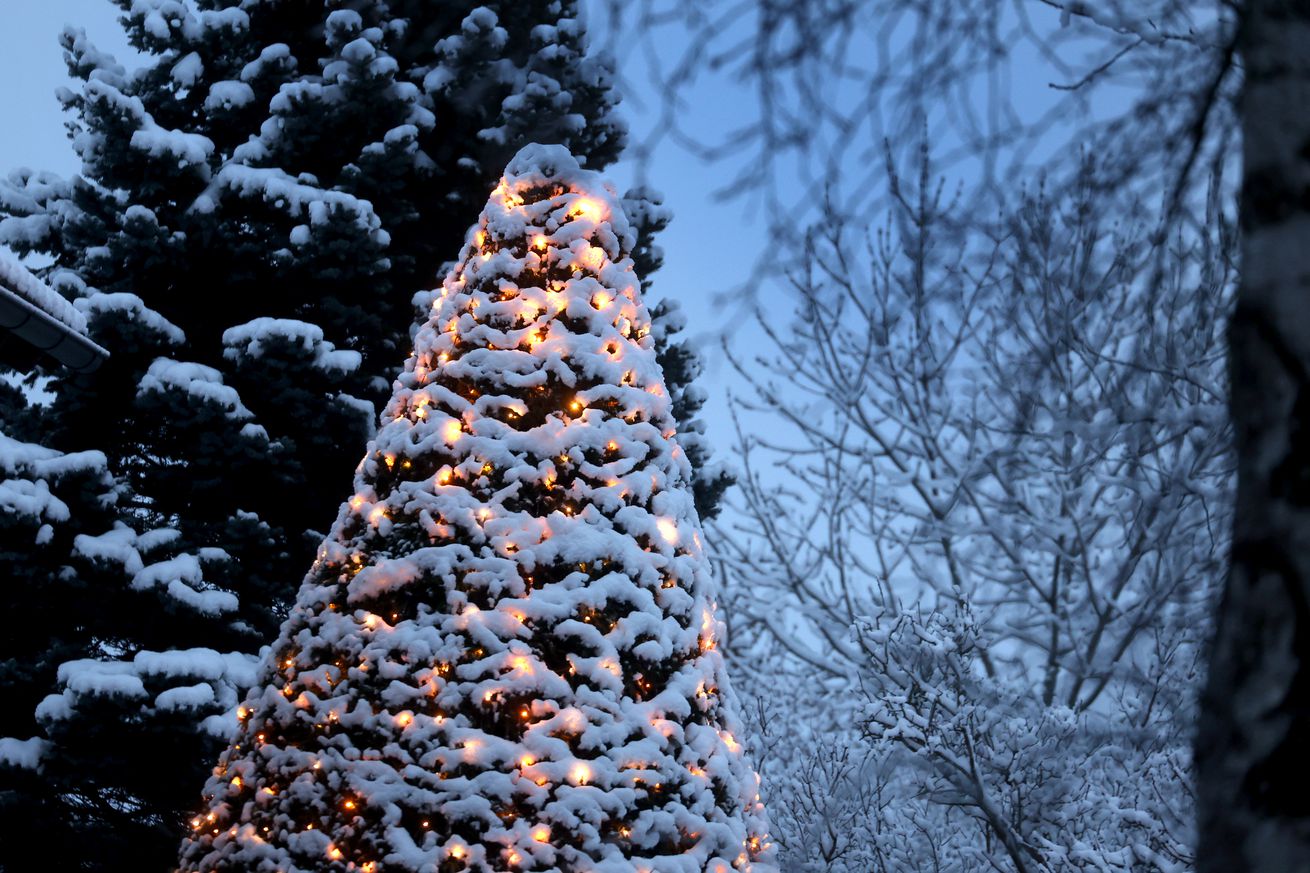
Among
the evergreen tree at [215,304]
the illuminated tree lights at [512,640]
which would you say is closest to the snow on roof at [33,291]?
the evergreen tree at [215,304]

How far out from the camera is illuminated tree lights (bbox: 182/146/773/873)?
2900mm

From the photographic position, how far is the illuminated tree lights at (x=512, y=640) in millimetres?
2900

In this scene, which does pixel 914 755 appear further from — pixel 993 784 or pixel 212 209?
pixel 212 209

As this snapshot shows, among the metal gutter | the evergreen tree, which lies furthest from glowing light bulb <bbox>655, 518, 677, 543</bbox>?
the metal gutter

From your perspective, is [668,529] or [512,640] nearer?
[512,640]

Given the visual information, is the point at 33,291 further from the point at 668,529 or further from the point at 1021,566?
the point at 1021,566

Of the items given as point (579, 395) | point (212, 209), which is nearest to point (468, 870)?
point (579, 395)

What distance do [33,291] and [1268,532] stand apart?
19.1 ft

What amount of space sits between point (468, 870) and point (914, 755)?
17.5 feet

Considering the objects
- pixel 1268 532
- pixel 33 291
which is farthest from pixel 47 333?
pixel 1268 532

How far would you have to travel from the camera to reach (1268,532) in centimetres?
99

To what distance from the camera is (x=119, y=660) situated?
610cm

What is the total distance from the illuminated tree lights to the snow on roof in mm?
2696

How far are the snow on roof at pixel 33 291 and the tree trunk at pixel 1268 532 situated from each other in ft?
18.3
